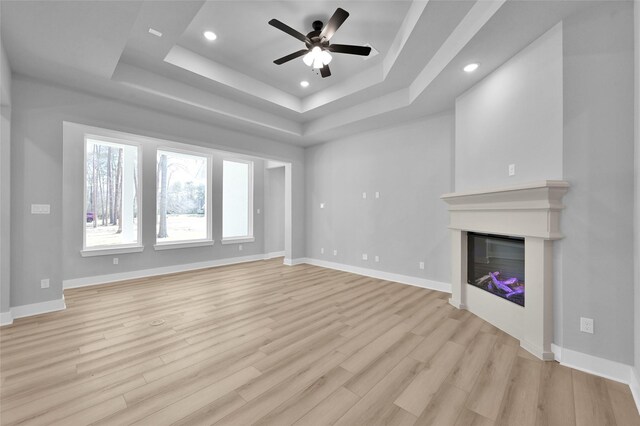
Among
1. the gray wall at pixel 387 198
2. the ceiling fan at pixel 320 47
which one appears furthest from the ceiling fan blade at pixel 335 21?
the gray wall at pixel 387 198

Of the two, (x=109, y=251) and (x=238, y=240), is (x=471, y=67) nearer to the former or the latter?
(x=238, y=240)

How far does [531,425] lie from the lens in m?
1.54

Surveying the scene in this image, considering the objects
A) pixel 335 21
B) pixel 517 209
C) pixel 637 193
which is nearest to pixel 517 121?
pixel 517 209

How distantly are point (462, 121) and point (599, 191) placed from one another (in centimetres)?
194

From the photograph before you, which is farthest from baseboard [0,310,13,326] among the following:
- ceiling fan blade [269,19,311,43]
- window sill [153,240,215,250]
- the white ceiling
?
ceiling fan blade [269,19,311,43]

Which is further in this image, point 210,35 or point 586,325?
point 210,35

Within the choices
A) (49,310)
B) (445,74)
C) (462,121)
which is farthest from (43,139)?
(462,121)

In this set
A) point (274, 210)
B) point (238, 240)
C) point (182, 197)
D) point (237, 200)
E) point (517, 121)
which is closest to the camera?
point (517, 121)

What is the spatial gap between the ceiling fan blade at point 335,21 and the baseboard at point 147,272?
523 centimetres

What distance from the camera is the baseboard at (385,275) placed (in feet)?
14.2

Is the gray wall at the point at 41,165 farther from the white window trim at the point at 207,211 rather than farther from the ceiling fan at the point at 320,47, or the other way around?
the ceiling fan at the point at 320,47

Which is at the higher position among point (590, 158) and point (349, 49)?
point (349, 49)

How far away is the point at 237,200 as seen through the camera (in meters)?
6.99

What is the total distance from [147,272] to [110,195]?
166 centimetres
